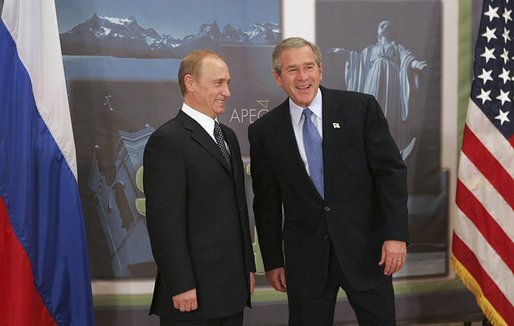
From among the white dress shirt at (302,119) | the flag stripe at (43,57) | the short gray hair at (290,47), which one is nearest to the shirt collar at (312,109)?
the white dress shirt at (302,119)

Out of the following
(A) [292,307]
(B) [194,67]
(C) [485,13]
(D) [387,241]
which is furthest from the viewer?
(C) [485,13]

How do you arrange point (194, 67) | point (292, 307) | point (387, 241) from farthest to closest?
point (292, 307), point (387, 241), point (194, 67)

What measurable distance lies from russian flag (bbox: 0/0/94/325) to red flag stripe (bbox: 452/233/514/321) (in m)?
1.75

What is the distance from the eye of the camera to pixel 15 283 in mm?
2527

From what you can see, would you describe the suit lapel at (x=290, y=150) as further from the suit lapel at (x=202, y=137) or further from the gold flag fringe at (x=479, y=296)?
the gold flag fringe at (x=479, y=296)

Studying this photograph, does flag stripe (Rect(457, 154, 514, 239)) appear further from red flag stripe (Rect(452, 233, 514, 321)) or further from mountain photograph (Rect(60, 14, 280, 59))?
mountain photograph (Rect(60, 14, 280, 59))

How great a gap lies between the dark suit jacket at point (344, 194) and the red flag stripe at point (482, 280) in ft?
Answer: 2.65

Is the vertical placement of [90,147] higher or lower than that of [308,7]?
lower

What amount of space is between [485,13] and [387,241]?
1312mm

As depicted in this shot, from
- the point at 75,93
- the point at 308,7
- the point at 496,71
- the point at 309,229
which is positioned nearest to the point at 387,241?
the point at 309,229

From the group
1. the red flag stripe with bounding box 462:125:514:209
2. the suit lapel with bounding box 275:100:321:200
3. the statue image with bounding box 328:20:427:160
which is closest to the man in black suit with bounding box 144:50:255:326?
the suit lapel with bounding box 275:100:321:200

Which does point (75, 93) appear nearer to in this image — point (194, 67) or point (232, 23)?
point (232, 23)

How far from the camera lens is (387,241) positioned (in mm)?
2277

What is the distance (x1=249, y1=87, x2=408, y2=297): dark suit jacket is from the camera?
7.45ft
